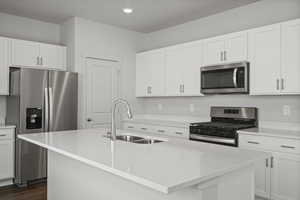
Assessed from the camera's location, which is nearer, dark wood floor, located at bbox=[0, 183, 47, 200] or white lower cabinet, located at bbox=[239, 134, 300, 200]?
white lower cabinet, located at bbox=[239, 134, 300, 200]

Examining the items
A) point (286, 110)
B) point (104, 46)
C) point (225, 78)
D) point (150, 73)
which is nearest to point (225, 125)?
point (225, 78)

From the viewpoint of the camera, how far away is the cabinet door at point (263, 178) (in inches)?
114

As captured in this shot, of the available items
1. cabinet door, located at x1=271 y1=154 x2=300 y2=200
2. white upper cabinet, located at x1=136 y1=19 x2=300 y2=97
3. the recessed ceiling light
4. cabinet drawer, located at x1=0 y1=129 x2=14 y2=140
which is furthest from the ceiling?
cabinet door, located at x1=271 y1=154 x2=300 y2=200

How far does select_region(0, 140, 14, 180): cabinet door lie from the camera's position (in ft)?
11.5

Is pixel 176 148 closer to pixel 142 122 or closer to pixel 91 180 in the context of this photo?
pixel 91 180

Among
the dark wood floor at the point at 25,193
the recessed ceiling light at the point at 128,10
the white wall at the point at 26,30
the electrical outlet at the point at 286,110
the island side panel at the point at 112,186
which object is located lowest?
the dark wood floor at the point at 25,193

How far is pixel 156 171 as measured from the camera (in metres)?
1.30

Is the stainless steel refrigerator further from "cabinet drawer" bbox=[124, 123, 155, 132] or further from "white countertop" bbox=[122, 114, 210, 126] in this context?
"white countertop" bbox=[122, 114, 210, 126]

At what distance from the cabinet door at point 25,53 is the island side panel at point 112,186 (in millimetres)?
1891

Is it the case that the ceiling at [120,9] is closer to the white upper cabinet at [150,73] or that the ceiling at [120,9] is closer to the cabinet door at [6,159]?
the white upper cabinet at [150,73]

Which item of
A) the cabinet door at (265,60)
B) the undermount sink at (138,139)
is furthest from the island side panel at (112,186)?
the cabinet door at (265,60)

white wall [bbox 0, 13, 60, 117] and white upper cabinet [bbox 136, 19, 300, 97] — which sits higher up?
white wall [bbox 0, 13, 60, 117]

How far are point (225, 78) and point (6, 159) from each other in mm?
3346

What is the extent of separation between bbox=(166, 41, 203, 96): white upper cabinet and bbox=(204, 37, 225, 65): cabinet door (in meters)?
0.12
